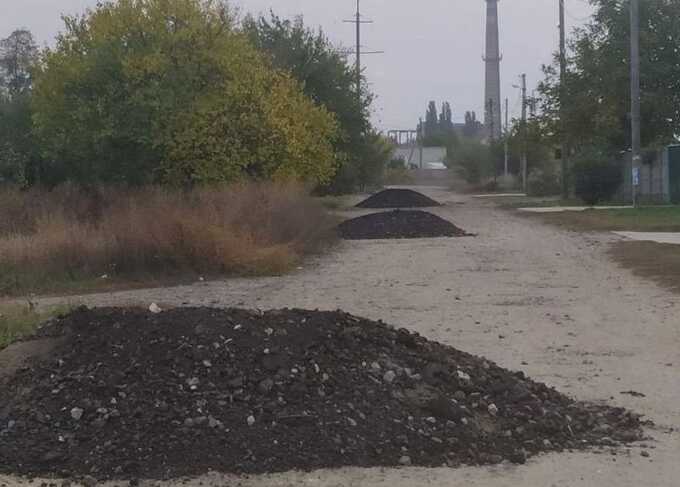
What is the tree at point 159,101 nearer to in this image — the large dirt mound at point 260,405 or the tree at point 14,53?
the large dirt mound at point 260,405

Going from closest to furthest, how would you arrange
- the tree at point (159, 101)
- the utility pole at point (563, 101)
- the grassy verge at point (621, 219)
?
the tree at point (159, 101) → the grassy verge at point (621, 219) → the utility pole at point (563, 101)

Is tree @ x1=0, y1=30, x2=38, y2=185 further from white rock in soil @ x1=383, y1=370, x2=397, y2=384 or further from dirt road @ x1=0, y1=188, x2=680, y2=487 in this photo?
white rock in soil @ x1=383, y1=370, x2=397, y2=384

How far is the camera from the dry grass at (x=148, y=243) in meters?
18.7

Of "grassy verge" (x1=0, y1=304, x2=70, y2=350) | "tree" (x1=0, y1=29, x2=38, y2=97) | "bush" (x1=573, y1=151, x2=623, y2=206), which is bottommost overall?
"grassy verge" (x1=0, y1=304, x2=70, y2=350)

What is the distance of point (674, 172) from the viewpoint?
43562mm

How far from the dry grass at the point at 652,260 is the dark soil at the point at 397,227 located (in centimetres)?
675

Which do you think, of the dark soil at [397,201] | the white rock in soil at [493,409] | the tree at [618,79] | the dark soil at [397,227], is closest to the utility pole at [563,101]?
the tree at [618,79]

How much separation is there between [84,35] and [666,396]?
24902 millimetres

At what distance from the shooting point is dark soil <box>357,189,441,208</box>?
52719 millimetres

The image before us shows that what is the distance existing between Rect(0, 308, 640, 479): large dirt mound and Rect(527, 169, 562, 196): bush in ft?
200

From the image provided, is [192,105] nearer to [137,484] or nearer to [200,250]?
[200,250]

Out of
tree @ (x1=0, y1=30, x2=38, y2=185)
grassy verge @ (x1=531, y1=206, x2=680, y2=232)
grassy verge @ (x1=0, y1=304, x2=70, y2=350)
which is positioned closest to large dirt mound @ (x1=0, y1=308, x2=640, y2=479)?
Result: grassy verge @ (x1=0, y1=304, x2=70, y2=350)

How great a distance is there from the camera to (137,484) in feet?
20.6

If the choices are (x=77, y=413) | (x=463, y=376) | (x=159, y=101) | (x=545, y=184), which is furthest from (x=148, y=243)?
(x=545, y=184)
